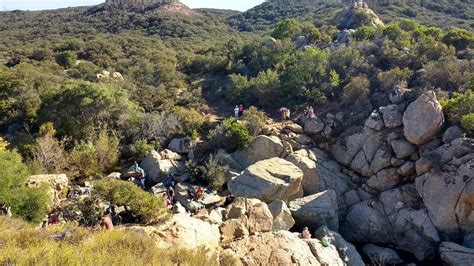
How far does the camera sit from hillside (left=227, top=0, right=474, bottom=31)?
172ft

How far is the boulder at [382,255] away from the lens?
52.3 feet

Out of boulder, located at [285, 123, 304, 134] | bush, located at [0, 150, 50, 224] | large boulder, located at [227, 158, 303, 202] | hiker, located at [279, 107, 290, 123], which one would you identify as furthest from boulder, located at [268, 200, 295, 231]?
hiker, located at [279, 107, 290, 123]

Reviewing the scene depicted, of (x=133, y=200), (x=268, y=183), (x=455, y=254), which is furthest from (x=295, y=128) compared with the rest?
(x=133, y=200)

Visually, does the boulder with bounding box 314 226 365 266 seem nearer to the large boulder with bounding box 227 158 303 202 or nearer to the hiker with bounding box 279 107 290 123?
the large boulder with bounding box 227 158 303 202

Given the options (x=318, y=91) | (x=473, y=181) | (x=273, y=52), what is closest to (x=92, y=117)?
(x=318, y=91)

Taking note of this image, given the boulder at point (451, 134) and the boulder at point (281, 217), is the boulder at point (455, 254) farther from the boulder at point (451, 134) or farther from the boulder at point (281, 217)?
the boulder at point (281, 217)

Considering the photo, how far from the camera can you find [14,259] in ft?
23.5

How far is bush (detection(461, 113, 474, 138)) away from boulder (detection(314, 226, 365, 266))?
24.5ft

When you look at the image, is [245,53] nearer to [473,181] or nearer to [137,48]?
[137,48]

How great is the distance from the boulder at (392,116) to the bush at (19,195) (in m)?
15.4

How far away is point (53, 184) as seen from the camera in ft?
56.1

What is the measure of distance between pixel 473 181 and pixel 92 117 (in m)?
19.0

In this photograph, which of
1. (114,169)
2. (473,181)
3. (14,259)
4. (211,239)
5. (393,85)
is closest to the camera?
(14,259)

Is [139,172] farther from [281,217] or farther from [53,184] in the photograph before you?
[281,217]
